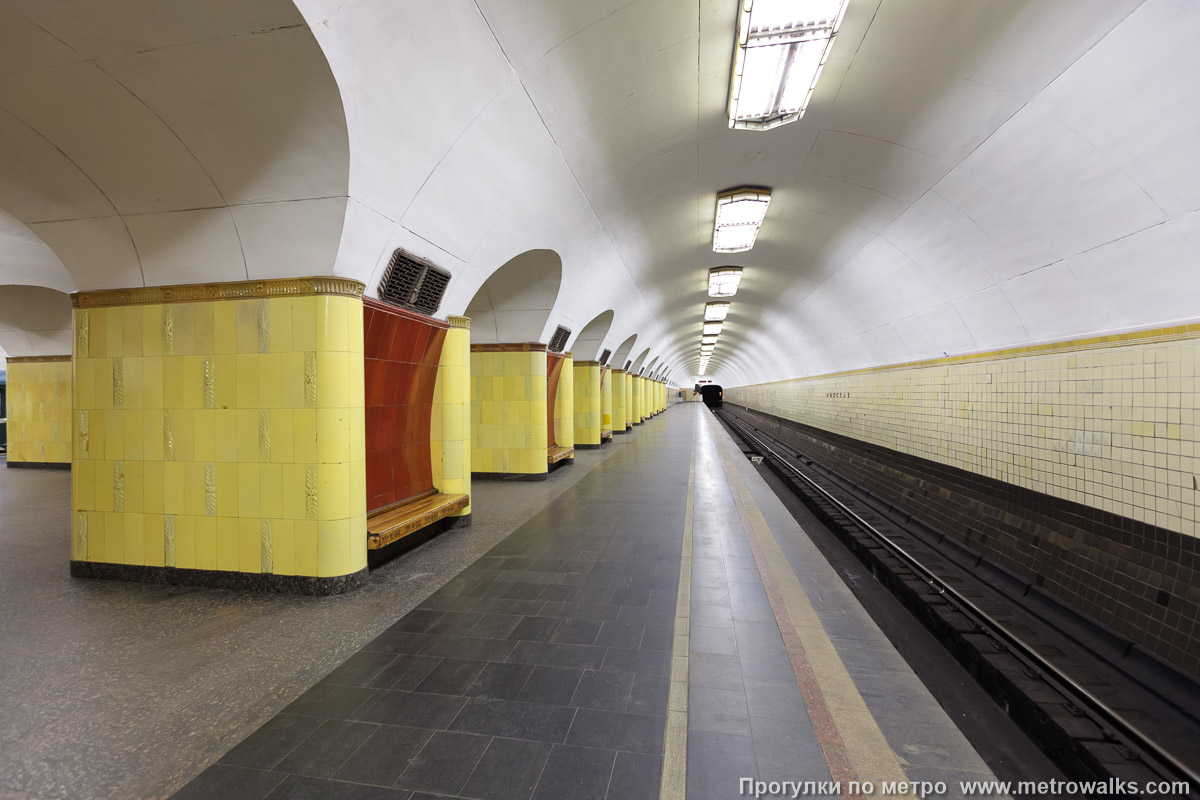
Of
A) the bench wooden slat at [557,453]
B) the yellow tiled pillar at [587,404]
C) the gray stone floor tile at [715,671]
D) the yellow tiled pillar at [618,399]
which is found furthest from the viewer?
the yellow tiled pillar at [618,399]

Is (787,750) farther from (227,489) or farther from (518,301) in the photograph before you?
(518,301)

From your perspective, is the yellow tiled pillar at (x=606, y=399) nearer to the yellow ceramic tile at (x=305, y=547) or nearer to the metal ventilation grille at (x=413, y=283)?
the metal ventilation grille at (x=413, y=283)

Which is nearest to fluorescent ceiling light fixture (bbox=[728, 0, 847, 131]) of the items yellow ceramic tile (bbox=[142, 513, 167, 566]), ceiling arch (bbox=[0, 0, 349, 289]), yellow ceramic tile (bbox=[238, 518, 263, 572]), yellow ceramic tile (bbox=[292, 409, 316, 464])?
ceiling arch (bbox=[0, 0, 349, 289])

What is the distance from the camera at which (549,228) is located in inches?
274

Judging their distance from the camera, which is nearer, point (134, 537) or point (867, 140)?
point (134, 537)

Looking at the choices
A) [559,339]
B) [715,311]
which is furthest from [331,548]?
[715,311]

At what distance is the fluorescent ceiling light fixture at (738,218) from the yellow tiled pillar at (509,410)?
3.96 metres

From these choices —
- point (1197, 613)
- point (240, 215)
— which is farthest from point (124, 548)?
point (1197, 613)

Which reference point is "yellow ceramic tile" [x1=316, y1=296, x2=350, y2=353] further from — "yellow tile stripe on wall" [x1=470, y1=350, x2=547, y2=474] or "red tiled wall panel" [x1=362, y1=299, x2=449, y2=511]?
"yellow tile stripe on wall" [x1=470, y1=350, x2=547, y2=474]

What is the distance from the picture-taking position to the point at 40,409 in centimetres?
1204

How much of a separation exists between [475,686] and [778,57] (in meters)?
5.35

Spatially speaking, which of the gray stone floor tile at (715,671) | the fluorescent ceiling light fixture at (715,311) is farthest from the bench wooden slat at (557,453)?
the fluorescent ceiling light fixture at (715,311)

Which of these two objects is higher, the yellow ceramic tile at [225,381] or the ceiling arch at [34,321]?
the ceiling arch at [34,321]

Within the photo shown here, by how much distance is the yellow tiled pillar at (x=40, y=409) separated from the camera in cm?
1193
